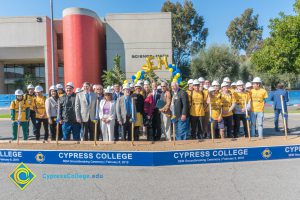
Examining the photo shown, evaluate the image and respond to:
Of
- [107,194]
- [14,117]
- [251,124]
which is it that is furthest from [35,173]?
[251,124]

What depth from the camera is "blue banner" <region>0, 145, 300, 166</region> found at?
4.39 meters

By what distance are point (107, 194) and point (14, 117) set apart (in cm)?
526

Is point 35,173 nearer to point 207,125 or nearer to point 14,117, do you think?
point 14,117

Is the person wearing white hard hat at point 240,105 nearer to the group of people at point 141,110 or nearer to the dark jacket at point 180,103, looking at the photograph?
Answer: the group of people at point 141,110

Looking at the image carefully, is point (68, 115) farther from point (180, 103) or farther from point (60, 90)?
point (180, 103)

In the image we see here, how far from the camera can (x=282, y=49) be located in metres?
14.7

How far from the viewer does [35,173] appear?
4422mm

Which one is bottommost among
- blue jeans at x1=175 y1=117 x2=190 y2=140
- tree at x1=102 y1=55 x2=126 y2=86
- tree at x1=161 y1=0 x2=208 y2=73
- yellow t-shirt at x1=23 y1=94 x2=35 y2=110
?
blue jeans at x1=175 y1=117 x2=190 y2=140

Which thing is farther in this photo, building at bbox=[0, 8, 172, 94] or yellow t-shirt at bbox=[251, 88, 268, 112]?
building at bbox=[0, 8, 172, 94]

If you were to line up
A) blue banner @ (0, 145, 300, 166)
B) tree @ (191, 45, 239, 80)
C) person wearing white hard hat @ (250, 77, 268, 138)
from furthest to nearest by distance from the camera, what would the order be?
tree @ (191, 45, 239, 80)
person wearing white hard hat @ (250, 77, 268, 138)
blue banner @ (0, 145, 300, 166)

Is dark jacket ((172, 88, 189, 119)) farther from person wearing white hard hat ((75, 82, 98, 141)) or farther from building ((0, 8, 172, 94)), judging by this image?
building ((0, 8, 172, 94))

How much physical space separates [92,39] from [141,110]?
698 inches

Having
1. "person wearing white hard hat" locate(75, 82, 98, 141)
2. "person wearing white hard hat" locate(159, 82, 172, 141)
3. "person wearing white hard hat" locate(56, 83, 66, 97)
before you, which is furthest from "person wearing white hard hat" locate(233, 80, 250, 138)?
"person wearing white hard hat" locate(56, 83, 66, 97)

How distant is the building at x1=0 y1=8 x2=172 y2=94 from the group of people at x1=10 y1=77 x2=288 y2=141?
1515cm
